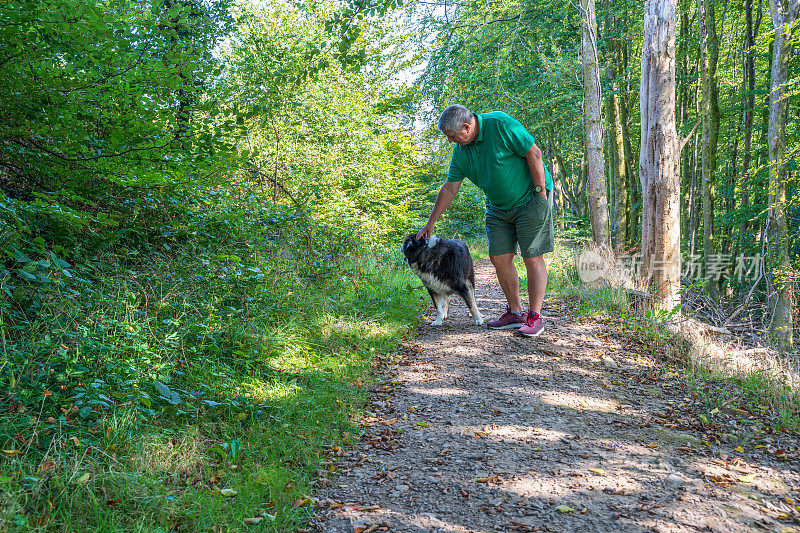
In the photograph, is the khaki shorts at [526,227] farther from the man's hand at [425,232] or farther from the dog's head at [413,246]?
the dog's head at [413,246]

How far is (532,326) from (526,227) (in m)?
1.12

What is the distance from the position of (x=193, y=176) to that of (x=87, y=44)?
1582mm

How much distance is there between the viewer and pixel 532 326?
5.36m

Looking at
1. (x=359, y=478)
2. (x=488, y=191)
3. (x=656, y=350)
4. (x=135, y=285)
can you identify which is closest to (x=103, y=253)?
(x=135, y=285)

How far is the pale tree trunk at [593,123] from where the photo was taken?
33.1 feet

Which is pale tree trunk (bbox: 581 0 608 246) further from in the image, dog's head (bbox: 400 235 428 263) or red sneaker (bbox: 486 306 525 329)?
dog's head (bbox: 400 235 428 263)

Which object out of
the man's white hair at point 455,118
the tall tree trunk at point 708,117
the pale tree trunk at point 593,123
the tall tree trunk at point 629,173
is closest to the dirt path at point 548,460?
the man's white hair at point 455,118

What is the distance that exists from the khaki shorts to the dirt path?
1175 mm

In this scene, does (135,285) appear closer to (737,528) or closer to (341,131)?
(737,528)

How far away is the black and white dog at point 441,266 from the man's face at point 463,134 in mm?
1529

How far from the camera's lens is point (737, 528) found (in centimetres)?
215

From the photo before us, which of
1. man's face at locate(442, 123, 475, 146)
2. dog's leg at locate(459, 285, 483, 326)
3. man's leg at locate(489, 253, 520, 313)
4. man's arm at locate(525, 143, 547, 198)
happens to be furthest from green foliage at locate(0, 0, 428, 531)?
man's arm at locate(525, 143, 547, 198)

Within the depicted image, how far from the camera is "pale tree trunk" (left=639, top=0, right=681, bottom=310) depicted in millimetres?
6395

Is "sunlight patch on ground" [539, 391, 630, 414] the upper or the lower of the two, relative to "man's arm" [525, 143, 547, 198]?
lower
